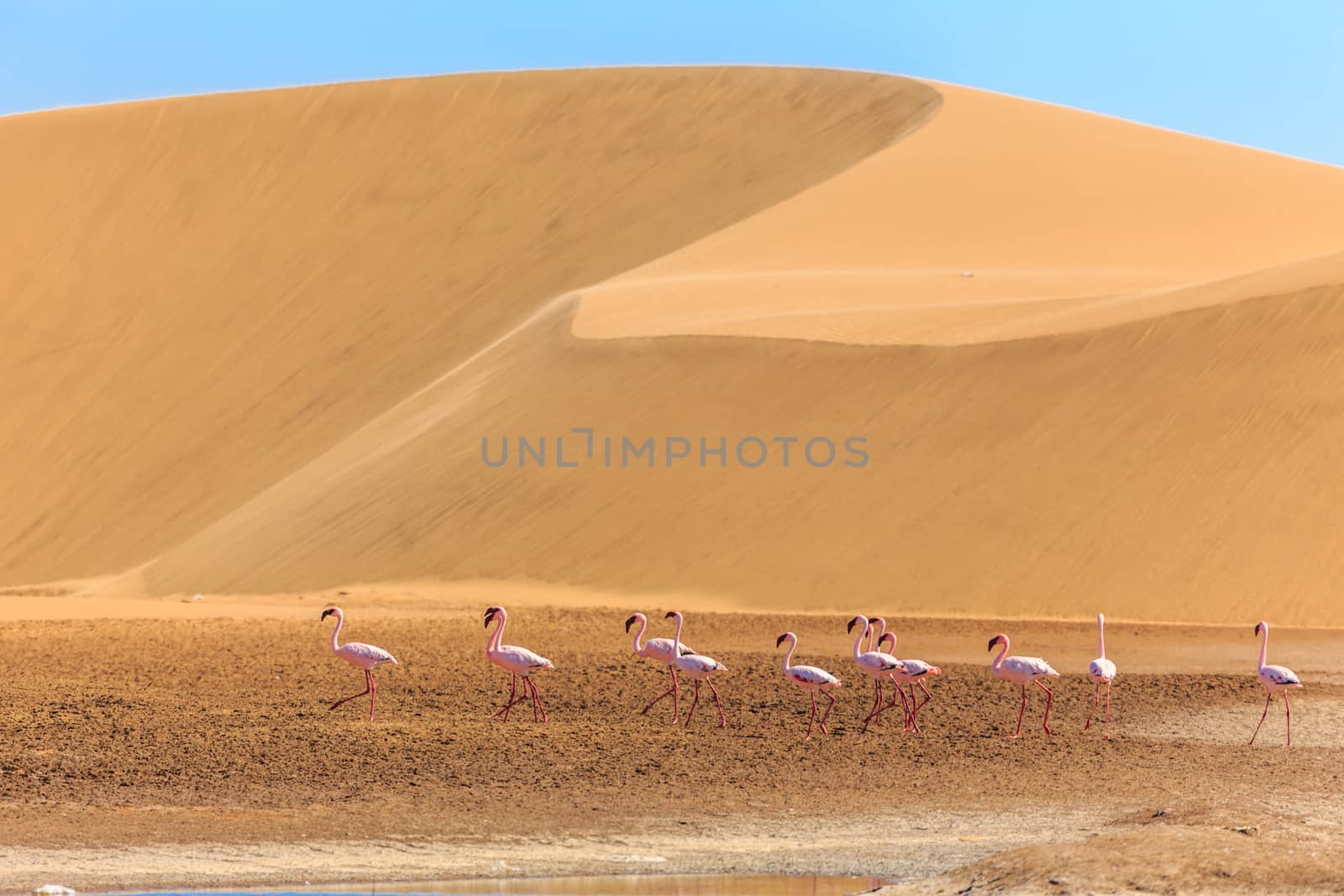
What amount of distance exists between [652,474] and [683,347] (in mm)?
3747

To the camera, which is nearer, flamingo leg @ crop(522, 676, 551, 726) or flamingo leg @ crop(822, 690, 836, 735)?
flamingo leg @ crop(822, 690, 836, 735)

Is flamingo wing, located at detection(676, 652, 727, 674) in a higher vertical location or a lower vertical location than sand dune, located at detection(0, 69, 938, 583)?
lower

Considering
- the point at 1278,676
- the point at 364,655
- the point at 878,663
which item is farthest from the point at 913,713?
the point at 364,655

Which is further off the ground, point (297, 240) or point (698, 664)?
point (297, 240)

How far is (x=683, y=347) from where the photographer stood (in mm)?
33531

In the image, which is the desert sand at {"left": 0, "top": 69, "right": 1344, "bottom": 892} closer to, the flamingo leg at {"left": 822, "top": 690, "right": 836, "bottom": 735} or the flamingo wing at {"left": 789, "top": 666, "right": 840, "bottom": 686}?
the flamingo leg at {"left": 822, "top": 690, "right": 836, "bottom": 735}

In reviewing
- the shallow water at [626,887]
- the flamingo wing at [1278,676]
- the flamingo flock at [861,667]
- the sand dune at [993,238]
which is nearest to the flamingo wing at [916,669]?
the flamingo flock at [861,667]

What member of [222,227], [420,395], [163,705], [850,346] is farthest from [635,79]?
[163,705]

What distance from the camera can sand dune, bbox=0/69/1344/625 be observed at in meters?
27.7

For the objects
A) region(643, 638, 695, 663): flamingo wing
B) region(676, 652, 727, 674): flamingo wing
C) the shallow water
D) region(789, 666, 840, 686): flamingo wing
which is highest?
region(643, 638, 695, 663): flamingo wing

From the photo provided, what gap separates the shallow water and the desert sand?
0.30 m

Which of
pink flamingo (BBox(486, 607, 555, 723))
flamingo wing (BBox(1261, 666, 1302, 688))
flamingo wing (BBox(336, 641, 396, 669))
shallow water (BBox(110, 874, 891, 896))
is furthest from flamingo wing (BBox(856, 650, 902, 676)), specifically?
shallow water (BBox(110, 874, 891, 896))

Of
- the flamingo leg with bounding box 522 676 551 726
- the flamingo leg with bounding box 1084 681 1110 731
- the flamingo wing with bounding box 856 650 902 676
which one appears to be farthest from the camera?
the flamingo leg with bounding box 1084 681 1110 731

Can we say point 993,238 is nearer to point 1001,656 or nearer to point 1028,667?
point 1001,656
